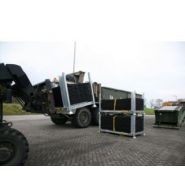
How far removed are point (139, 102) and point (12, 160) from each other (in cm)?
574

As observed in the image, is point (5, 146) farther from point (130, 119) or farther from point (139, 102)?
point (139, 102)

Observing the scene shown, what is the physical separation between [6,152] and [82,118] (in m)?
6.49

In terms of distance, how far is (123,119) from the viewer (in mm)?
7094

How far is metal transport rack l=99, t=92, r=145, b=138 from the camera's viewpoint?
6797 mm

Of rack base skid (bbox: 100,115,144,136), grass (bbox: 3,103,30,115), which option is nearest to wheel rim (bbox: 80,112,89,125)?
rack base skid (bbox: 100,115,144,136)

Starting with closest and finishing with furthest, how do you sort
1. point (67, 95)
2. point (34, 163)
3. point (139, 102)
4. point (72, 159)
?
point (34, 163)
point (72, 159)
point (139, 102)
point (67, 95)

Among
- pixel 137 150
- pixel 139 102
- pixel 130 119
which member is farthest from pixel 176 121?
pixel 137 150

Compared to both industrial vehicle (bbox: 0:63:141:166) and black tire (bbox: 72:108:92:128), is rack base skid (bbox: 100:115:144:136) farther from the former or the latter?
industrial vehicle (bbox: 0:63:141:166)

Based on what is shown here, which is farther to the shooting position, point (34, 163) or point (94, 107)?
point (94, 107)

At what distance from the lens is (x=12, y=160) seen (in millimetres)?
3021

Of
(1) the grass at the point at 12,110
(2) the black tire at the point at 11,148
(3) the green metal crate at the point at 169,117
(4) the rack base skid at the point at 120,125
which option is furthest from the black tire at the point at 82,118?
Answer: (1) the grass at the point at 12,110

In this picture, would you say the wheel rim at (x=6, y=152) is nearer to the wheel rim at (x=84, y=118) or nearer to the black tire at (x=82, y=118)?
the black tire at (x=82, y=118)

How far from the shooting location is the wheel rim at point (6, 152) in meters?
2.95

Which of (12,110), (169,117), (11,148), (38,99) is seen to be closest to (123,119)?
(38,99)
